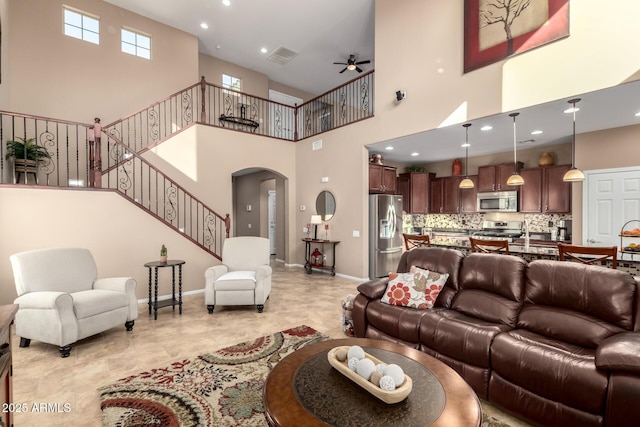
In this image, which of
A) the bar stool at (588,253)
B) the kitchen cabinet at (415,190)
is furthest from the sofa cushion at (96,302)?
the kitchen cabinet at (415,190)

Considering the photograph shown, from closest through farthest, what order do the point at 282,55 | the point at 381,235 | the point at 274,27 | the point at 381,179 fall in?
the point at 381,235
the point at 381,179
the point at 274,27
the point at 282,55

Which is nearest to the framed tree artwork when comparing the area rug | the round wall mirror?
the round wall mirror

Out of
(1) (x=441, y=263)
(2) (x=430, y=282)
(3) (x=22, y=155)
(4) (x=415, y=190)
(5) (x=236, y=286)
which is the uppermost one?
(3) (x=22, y=155)

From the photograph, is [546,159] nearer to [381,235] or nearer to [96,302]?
[381,235]

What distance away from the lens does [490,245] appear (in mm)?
3986

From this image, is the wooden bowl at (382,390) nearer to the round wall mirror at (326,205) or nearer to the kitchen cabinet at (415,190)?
the round wall mirror at (326,205)

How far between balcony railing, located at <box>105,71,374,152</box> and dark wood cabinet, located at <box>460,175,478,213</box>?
10.3 feet

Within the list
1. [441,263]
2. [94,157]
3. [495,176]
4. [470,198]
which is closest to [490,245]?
[441,263]

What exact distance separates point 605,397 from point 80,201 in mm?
5869

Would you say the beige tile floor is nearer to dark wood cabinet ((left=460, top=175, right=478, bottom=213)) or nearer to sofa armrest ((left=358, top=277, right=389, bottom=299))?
sofa armrest ((left=358, top=277, right=389, bottom=299))

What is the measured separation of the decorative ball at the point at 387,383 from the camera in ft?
4.63

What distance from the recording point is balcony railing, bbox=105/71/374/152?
648 cm

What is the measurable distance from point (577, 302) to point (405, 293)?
4.42ft

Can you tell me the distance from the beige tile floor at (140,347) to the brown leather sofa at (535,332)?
0.37 meters
